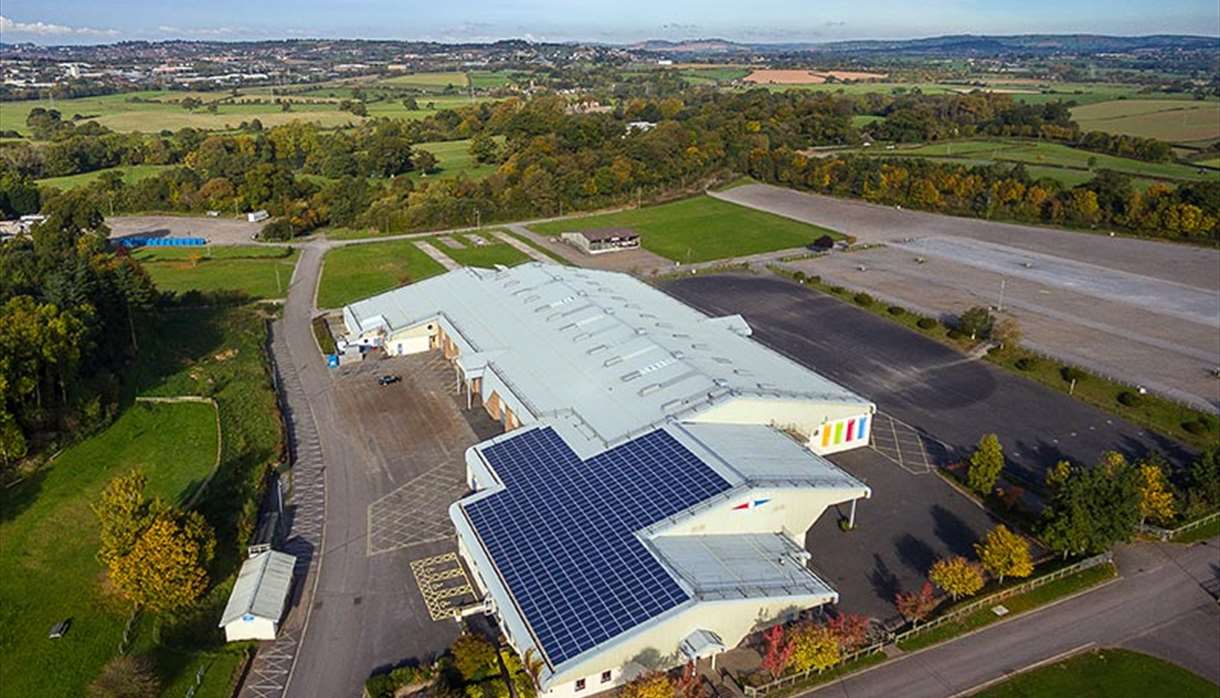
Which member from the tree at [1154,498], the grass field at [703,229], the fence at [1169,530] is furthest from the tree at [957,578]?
the grass field at [703,229]

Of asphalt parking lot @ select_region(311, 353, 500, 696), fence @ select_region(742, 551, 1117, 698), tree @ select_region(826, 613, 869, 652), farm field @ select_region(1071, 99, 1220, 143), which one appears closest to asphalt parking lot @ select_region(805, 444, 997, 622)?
fence @ select_region(742, 551, 1117, 698)

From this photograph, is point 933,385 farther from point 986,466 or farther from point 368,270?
point 368,270

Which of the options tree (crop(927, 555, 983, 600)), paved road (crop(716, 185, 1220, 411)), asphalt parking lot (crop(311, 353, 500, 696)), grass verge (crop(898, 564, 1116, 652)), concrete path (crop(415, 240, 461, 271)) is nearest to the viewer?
grass verge (crop(898, 564, 1116, 652))

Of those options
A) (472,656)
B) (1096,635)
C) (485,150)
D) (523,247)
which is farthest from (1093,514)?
(485,150)

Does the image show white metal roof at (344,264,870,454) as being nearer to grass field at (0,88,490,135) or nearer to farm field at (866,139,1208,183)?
farm field at (866,139,1208,183)

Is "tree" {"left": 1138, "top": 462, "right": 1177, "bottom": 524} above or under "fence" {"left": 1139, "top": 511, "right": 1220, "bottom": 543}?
above

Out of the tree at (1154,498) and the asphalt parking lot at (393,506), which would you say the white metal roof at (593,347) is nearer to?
the asphalt parking lot at (393,506)

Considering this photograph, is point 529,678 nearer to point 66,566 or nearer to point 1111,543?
point 66,566

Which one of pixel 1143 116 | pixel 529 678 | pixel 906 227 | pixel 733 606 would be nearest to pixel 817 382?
pixel 733 606
